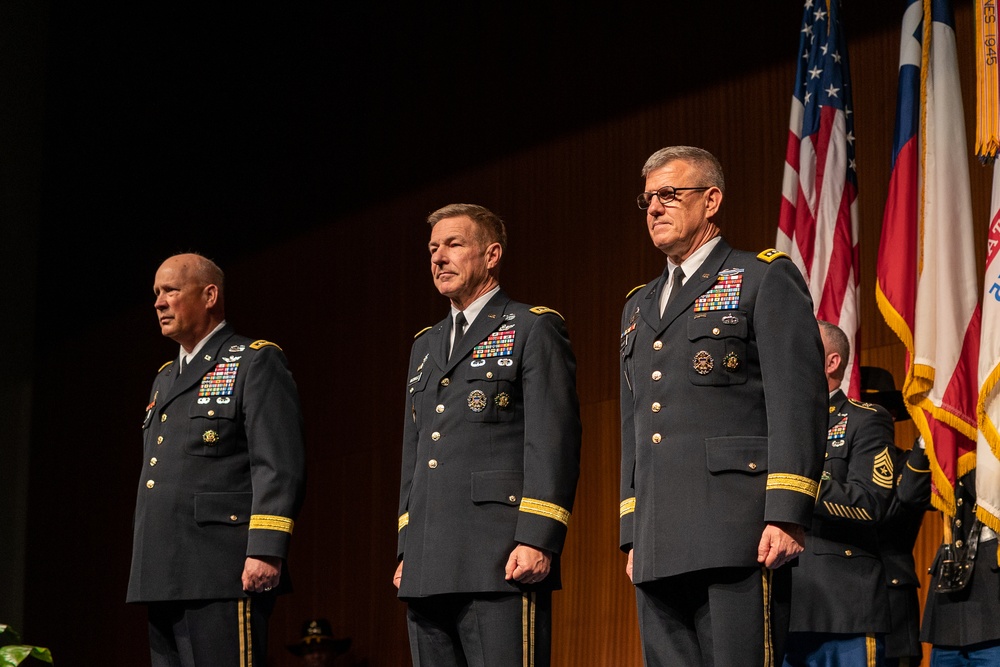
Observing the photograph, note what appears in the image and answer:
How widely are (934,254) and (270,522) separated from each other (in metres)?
2.07

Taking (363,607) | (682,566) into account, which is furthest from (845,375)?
(363,607)

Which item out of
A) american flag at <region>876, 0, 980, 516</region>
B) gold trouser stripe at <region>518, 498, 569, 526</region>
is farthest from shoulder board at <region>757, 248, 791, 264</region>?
american flag at <region>876, 0, 980, 516</region>

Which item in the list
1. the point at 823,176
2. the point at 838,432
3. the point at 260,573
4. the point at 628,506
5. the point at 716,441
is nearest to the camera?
the point at 716,441

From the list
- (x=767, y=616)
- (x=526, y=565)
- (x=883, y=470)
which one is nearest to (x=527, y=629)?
(x=526, y=565)

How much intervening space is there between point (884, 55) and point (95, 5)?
17.1 ft

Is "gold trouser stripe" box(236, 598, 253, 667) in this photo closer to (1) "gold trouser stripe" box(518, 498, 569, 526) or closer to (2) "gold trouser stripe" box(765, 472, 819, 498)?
(1) "gold trouser stripe" box(518, 498, 569, 526)

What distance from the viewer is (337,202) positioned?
285 inches

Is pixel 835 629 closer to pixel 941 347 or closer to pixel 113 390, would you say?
pixel 941 347

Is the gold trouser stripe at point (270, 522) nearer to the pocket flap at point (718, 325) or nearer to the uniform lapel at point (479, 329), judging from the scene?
the uniform lapel at point (479, 329)

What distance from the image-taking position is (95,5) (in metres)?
8.37

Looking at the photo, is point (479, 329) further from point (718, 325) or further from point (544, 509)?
point (718, 325)

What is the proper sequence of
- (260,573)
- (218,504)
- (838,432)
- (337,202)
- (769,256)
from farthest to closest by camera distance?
(337,202)
(838,432)
(218,504)
(260,573)
(769,256)

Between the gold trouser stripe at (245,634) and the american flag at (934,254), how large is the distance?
5.93ft

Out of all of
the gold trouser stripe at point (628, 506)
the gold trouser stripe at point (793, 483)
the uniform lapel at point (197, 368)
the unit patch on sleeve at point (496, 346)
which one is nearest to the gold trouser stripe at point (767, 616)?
the gold trouser stripe at point (793, 483)
